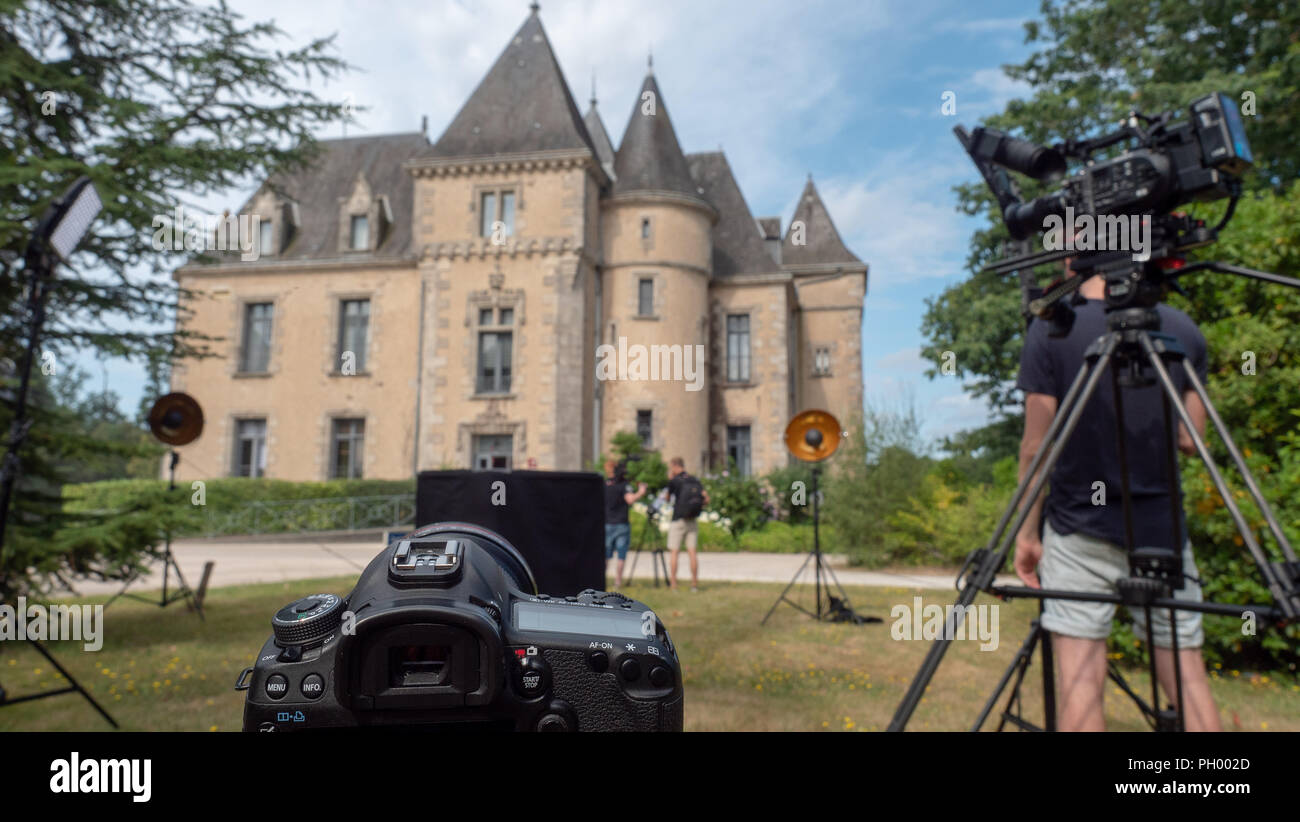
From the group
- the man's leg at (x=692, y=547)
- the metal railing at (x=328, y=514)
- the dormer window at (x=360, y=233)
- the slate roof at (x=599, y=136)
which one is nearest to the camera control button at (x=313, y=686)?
the man's leg at (x=692, y=547)

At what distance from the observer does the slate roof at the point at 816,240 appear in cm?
3281

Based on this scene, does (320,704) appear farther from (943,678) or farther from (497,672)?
(943,678)

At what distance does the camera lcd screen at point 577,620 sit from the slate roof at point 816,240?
1313 inches

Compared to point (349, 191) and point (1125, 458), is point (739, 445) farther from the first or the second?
point (1125, 458)

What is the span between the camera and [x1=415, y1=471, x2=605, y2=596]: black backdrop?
4.94 feet

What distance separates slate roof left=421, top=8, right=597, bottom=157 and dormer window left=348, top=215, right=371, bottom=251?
395cm

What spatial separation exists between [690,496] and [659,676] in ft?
32.1

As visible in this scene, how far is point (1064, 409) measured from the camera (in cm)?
181

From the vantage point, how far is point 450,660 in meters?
0.89

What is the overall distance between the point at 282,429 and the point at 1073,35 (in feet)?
85.8

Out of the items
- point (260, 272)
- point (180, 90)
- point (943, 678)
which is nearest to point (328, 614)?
point (943, 678)

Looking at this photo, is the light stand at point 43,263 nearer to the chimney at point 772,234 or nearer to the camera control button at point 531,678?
the camera control button at point 531,678

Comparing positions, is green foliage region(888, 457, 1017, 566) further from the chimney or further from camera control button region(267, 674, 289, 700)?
the chimney

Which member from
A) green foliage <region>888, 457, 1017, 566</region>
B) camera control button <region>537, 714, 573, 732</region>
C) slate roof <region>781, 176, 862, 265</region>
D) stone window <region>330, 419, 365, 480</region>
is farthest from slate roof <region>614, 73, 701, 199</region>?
camera control button <region>537, 714, 573, 732</region>
